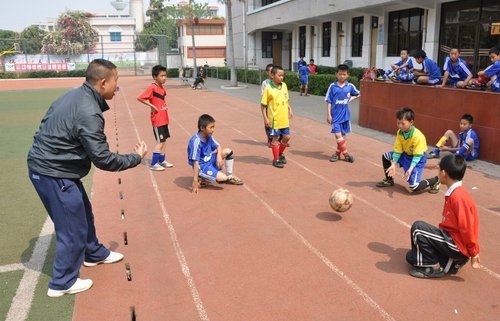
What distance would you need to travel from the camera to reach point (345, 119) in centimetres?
862

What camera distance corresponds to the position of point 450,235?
4.11 meters

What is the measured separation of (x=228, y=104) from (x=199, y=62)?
3911cm

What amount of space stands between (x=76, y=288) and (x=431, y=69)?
9511 mm

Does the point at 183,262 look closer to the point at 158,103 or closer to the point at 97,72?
the point at 97,72

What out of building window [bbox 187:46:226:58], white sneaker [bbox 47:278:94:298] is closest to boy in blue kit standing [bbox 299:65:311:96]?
white sneaker [bbox 47:278:94:298]

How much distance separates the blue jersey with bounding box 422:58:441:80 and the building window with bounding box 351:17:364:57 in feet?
45.7

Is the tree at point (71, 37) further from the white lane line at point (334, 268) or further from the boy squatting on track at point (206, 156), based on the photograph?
the white lane line at point (334, 268)

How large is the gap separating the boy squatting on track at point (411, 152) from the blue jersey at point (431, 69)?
4654mm

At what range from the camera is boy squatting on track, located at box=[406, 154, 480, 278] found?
393 centimetres

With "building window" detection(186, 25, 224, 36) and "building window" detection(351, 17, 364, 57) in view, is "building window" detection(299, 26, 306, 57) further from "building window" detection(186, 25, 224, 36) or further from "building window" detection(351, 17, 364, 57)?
"building window" detection(186, 25, 224, 36)

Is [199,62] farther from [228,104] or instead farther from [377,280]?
[377,280]

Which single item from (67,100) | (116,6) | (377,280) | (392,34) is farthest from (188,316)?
(116,6)

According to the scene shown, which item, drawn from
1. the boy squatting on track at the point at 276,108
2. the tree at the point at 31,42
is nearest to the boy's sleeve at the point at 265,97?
the boy squatting on track at the point at 276,108

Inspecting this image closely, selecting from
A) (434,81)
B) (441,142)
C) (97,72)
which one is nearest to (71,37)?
(434,81)
